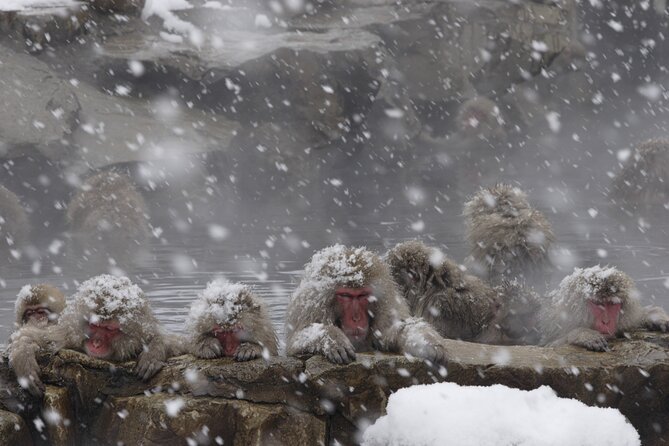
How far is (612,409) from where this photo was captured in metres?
3.70

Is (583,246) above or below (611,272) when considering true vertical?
below

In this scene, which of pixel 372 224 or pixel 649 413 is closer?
pixel 649 413

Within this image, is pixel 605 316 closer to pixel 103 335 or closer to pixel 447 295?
pixel 447 295

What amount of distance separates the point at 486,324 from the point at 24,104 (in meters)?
6.95

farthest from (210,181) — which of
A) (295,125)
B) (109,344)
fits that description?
(109,344)

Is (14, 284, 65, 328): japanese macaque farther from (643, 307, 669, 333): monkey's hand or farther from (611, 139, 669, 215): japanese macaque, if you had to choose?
(611, 139, 669, 215): japanese macaque

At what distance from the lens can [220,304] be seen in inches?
148

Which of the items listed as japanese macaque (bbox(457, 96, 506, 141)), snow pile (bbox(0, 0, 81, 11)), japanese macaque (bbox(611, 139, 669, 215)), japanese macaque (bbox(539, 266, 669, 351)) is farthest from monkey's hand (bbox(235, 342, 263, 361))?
japanese macaque (bbox(457, 96, 506, 141))

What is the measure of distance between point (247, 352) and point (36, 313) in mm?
1332

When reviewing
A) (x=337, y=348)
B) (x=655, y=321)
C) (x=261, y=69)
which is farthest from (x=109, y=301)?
(x=261, y=69)

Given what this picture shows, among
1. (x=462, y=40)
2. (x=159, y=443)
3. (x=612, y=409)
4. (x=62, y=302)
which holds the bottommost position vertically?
(x=462, y=40)

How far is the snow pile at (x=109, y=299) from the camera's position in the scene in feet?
12.1

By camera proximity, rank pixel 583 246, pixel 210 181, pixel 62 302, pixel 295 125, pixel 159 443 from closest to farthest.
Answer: pixel 159 443, pixel 62 302, pixel 583 246, pixel 210 181, pixel 295 125

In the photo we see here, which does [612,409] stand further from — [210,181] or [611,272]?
[210,181]
